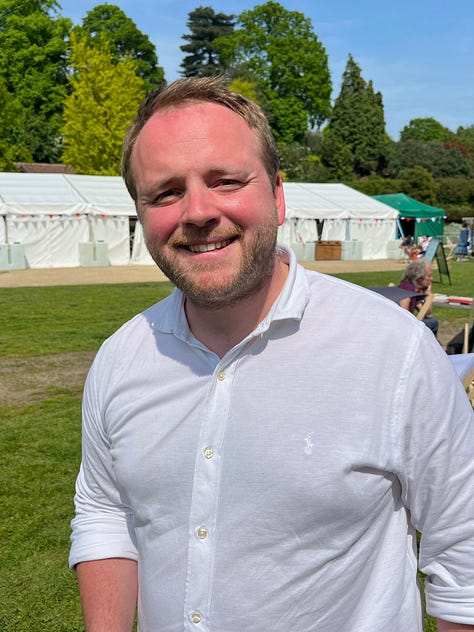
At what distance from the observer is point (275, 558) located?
4.61ft

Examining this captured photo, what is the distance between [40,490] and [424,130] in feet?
417

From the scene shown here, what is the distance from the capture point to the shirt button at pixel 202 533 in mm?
1438

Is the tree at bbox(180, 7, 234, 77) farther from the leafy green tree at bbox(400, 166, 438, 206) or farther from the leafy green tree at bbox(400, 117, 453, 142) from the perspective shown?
the leafy green tree at bbox(400, 117, 453, 142)

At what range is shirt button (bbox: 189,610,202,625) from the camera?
1.45 meters

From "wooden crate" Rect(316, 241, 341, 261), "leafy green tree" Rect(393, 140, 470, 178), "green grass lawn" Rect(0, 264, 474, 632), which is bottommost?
"green grass lawn" Rect(0, 264, 474, 632)

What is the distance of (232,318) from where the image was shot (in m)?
1.56

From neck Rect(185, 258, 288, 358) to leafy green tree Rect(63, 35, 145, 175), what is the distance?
33855 millimetres

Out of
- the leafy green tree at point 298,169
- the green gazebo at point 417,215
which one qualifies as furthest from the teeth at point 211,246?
the leafy green tree at point 298,169

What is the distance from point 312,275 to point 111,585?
2.95 feet

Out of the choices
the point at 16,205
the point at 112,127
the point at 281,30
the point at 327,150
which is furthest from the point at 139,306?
the point at 281,30

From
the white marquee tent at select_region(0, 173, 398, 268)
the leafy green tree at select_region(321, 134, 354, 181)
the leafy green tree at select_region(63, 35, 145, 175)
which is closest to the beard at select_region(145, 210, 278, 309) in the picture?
the white marquee tent at select_region(0, 173, 398, 268)

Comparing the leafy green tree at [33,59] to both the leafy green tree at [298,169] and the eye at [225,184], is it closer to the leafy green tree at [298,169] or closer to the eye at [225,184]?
the leafy green tree at [298,169]

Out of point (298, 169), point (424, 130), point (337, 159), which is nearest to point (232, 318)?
point (298, 169)

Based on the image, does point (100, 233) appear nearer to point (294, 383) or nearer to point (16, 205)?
point (16, 205)
